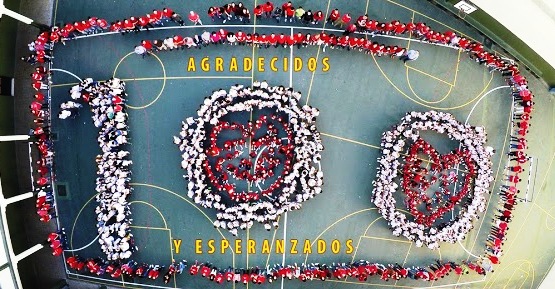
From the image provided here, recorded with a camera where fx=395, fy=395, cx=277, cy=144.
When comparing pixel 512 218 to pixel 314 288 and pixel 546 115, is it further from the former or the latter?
pixel 314 288

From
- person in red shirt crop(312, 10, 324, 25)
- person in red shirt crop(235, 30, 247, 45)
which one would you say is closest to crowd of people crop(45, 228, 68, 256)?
person in red shirt crop(235, 30, 247, 45)

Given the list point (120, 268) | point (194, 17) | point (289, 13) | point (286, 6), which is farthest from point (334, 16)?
point (120, 268)

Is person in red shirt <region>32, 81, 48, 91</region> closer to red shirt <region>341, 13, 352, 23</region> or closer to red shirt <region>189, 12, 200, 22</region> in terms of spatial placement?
red shirt <region>189, 12, 200, 22</region>

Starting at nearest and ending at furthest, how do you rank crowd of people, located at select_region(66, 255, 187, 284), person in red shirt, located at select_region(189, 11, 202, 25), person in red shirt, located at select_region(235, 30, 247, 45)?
1. person in red shirt, located at select_region(189, 11, 202, 25)
2. person in red shirt, located at select_region(235, 30, 247, 45)
3. crowd of people, located at select_region(66, 255, 187, 284)

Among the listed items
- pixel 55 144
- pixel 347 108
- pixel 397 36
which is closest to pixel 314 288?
pixel 347 108

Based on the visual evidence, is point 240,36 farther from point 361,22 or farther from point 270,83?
point 361,22

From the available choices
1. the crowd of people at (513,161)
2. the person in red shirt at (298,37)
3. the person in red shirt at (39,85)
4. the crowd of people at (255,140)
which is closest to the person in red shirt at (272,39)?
the person in red shirt at (298,37)
